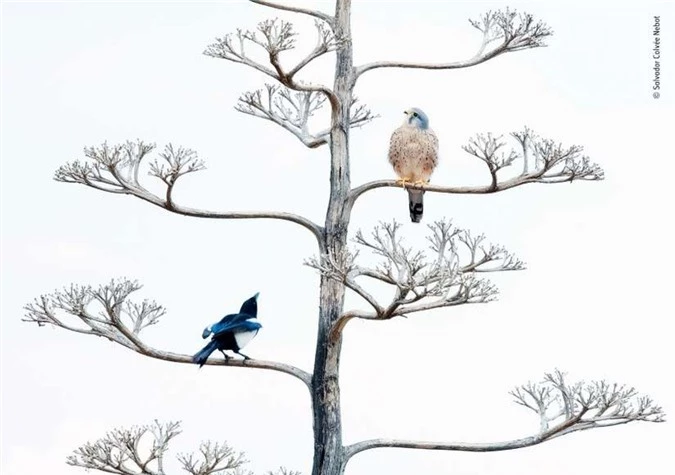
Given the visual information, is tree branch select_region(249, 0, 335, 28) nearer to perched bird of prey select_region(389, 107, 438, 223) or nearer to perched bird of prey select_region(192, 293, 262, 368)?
perched bird of prey select_region(389, 107, 438, 223)

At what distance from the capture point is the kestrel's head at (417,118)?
316 inches

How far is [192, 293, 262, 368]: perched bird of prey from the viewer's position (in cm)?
727

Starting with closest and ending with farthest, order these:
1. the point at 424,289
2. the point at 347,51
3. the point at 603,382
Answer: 1. the point at 424,289
2. the point at 603,382
3. the point at 347,51

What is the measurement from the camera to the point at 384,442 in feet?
24.3

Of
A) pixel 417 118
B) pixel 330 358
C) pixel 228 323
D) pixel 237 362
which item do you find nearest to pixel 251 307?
pixel 228 323

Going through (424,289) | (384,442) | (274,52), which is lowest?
(384,442)

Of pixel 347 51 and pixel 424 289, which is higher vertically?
pixel 347 51

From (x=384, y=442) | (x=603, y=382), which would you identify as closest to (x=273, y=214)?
(x=384, y=442)

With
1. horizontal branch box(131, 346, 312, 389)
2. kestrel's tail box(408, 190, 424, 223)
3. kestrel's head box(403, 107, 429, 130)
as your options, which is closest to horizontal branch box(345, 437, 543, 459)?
horizontal branch box(131, 346, 312, 389)

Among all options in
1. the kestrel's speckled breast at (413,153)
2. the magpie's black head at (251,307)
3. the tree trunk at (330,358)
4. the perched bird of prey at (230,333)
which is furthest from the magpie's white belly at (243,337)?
the kestrel's speckled breast at (413,153)

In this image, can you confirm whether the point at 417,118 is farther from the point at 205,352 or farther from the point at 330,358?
the point at 205,352

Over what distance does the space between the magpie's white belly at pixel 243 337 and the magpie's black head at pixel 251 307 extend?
108 millimetres

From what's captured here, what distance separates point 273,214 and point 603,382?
75.5 inches

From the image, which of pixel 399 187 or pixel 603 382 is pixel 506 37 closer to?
pixel 399 187
